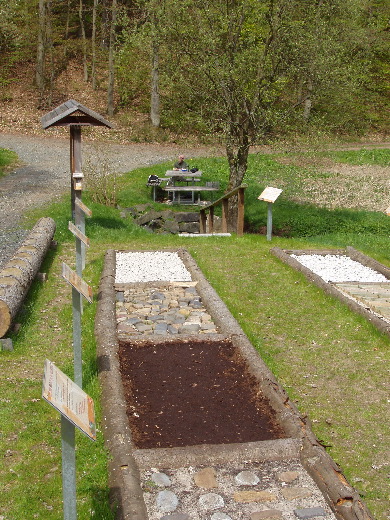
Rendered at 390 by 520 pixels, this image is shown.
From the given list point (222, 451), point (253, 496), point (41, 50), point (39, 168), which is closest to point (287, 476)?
point (253, 496)

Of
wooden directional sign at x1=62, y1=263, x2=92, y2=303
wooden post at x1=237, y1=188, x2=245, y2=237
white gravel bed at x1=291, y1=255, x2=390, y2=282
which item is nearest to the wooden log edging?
wooden directional sign at x1=62, y1=263, x2=92, y2=303

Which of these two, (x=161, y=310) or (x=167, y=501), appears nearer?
(x=167, y=501)

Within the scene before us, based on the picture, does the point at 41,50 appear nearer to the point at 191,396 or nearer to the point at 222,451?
the point at 191,396

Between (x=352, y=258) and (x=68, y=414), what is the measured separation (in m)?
9.40

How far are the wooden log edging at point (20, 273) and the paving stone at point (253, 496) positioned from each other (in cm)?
348

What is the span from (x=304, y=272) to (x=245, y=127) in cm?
530

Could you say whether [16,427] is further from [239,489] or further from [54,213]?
[54,213]

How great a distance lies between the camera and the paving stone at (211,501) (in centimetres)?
427

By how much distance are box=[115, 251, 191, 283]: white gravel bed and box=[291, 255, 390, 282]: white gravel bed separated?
7.39ft

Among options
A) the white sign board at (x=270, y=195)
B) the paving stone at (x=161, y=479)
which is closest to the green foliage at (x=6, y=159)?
the white sign board at (x=270, y=195)

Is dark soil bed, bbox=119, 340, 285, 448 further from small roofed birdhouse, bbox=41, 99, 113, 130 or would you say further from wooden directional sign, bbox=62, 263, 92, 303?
small roofed birdhouse, bbox=41, 99, 113, 130

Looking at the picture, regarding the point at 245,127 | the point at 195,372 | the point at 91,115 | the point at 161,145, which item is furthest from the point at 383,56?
the point at 195,372

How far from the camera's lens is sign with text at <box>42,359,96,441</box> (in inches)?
117

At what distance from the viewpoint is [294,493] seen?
4.45 m
